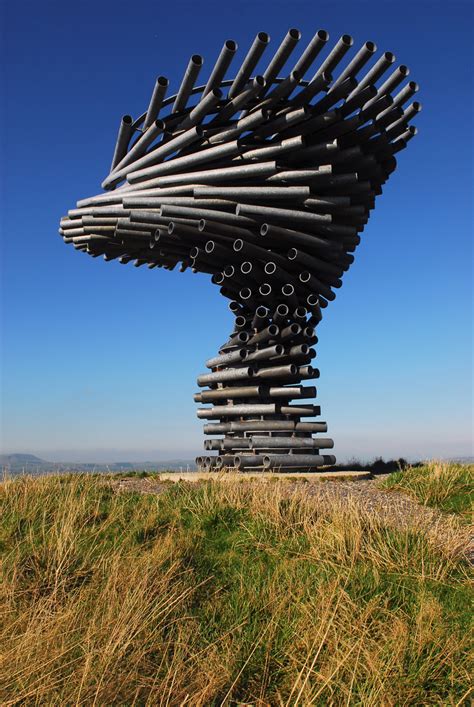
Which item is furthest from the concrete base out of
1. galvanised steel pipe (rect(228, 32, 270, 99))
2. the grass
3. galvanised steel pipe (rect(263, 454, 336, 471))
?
galvanised steel pipe (rect(228, 32, 270, 99))

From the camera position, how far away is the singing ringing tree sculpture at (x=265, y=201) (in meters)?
11.3

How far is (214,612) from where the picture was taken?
4.50m

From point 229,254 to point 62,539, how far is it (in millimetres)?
7330

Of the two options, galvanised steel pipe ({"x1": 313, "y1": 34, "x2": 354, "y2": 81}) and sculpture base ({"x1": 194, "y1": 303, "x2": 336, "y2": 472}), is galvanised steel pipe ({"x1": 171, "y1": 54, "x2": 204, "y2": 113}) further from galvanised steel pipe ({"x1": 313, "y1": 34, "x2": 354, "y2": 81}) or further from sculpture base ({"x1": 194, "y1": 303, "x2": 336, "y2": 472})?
sculpture base ({"x1": 194, "y1": 303, "x2": 336, "y2": 472})

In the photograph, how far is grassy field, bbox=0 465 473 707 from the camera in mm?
3395

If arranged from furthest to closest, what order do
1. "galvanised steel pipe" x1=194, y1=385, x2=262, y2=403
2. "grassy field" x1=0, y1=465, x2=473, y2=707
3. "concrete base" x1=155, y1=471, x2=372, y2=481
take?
1. "galvanised steel pipe" x1=194, y1=385, x2=262, y2=403
2. "concrete base" x1=155, y1=471, x2=372, y2=481
3. "grassy field" x1=0, y1=465, x2=473, y2=707

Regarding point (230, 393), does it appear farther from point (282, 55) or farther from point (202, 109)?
point (282, 55)

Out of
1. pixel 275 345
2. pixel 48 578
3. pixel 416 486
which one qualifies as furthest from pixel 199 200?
pixel 48 578

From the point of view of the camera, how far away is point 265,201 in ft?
39.0

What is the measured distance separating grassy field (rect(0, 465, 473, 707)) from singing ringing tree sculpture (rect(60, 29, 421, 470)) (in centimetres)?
514

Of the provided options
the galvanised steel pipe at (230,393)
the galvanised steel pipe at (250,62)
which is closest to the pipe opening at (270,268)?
the galvanised steel pipe at (230,393)

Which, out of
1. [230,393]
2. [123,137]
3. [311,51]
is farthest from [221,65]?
[230,393]

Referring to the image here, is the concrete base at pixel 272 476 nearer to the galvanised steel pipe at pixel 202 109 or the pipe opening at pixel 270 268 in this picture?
the pipe opening at pixel 270 268

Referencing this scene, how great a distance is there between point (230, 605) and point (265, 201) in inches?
342
